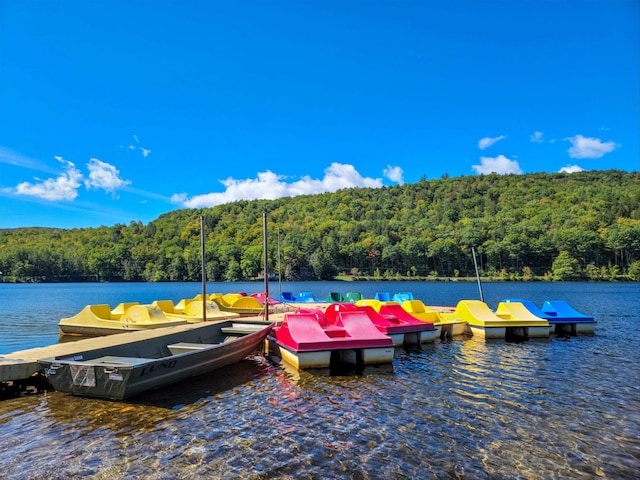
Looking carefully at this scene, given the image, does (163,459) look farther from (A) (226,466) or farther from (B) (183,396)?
(B) (183,396)

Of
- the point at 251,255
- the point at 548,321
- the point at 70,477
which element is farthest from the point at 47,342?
the point at 251,255

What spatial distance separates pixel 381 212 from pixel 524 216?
57243 millimetres

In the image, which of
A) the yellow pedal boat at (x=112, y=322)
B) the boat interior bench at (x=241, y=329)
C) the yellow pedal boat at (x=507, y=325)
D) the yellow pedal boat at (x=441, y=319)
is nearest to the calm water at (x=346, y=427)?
the boat interior bench at (x=241, y=329)

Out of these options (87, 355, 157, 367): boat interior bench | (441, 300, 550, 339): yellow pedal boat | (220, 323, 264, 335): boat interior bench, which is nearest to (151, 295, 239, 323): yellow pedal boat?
(220, 323, 264, 335): boat interior bench

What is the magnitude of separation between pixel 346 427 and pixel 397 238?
14875 centimetres

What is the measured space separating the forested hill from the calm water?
105 m

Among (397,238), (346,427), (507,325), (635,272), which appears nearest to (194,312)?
(507,325)

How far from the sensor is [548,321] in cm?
2178

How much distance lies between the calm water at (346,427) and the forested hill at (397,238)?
10536 centimetres

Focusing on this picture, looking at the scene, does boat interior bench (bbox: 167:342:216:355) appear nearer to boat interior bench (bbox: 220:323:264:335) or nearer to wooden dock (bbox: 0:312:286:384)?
wooden dock (bbox: 0:312:286:384)

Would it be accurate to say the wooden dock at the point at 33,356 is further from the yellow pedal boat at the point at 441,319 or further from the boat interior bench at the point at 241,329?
the yellow pedal boat at the point at 441,319

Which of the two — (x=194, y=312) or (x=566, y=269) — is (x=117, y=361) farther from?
(x=566, y=269)

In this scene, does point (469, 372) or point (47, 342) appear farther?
point (47, 342)

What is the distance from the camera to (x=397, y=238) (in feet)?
507
